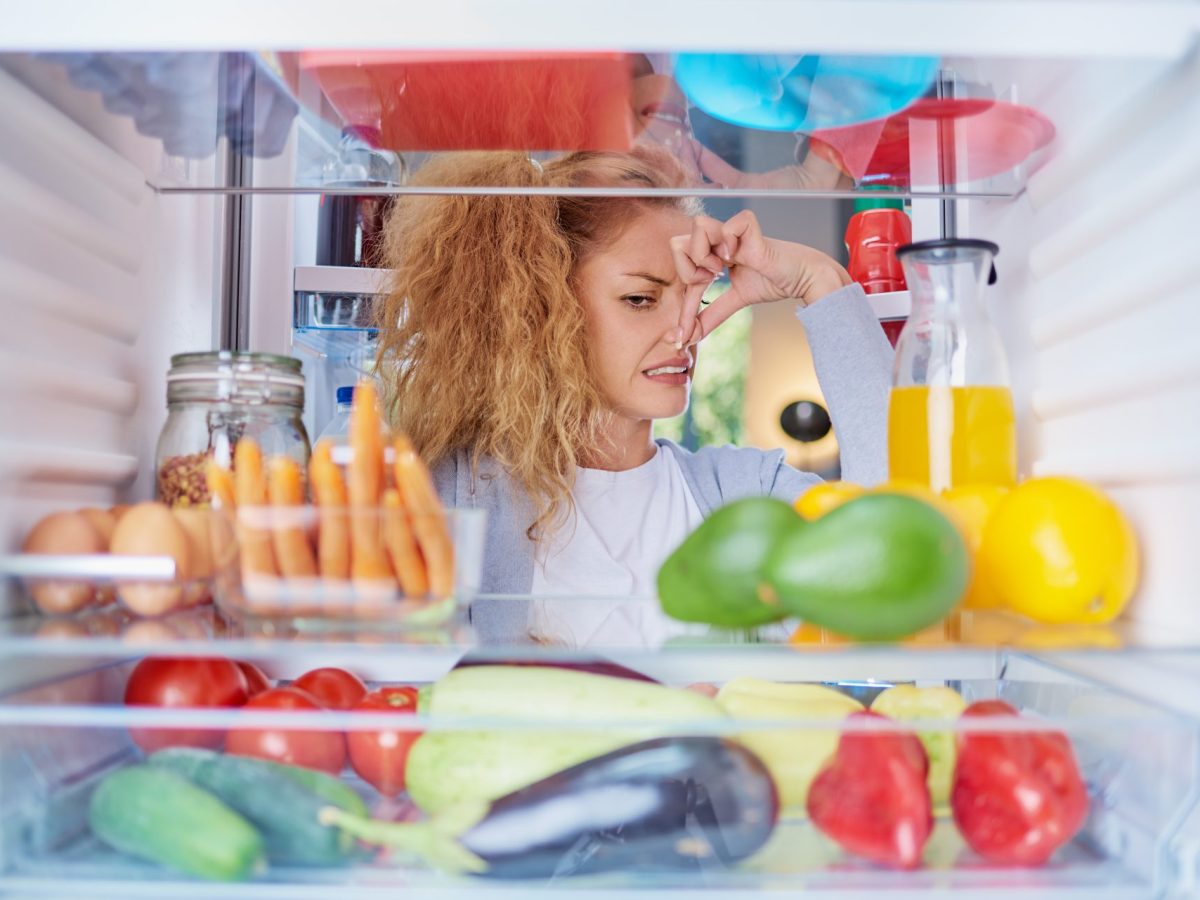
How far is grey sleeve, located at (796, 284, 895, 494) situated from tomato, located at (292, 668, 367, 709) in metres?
0.77

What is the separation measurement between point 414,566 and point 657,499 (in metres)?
1.22

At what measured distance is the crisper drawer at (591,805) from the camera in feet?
2.09

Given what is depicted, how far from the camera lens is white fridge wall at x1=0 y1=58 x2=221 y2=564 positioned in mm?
772

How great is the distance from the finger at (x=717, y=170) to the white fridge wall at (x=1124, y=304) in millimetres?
258

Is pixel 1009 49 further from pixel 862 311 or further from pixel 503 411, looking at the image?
pixel 503 411

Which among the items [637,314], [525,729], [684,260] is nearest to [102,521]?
[525,729]

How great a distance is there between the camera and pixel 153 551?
74cm

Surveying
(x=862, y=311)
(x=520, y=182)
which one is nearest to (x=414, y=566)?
(x=520, y=182)

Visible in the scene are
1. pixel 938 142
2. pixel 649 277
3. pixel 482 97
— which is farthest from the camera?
pixel 649 277

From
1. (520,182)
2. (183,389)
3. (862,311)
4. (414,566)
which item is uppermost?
(520,182)

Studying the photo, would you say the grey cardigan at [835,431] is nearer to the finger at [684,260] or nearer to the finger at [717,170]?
the finger at [684,260]

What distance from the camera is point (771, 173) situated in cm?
100

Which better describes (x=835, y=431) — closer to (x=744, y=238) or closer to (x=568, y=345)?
(x=744, y=238)

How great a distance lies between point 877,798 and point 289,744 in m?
0.38
